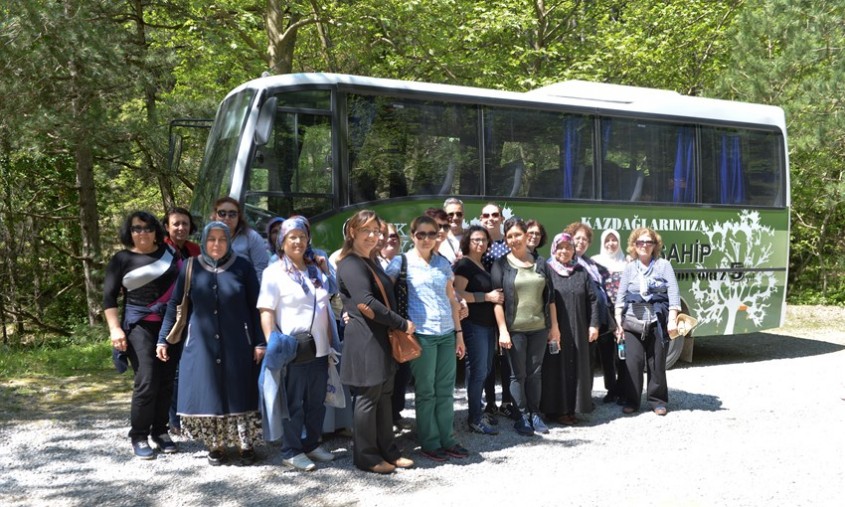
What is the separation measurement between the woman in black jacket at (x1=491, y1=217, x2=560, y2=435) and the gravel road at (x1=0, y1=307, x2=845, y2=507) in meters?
0.33

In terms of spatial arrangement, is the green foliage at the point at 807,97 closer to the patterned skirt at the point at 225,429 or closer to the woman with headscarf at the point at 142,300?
the patterned skirt at the point at 225,429

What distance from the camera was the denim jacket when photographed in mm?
6488

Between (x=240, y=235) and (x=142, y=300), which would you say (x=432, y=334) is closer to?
(x=240, y=235)

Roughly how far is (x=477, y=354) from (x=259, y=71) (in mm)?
12526

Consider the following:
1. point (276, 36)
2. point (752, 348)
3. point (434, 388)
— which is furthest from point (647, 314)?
point (276, 36)

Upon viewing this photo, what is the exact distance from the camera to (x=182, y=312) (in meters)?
5.45

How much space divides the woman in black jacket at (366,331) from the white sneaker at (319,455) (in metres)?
0.27

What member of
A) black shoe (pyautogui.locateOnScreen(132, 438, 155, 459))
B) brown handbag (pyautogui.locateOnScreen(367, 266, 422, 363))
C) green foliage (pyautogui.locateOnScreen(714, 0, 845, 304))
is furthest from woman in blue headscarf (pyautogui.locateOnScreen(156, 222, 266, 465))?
green foliage (pyautogui.locateOnScreen(714, 0, 845, 304))

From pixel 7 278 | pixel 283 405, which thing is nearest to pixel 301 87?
pixel 283 405

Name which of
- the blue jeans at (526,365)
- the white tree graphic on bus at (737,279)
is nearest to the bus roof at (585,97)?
the white tree graphic on bus at (737,279)

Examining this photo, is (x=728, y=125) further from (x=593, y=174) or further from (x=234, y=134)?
(x=234, y=134)

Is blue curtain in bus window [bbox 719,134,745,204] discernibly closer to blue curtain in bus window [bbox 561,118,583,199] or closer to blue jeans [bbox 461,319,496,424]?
blue curtain in bus window [bbox 561,118,583,199]

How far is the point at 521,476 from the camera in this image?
5.50 metres

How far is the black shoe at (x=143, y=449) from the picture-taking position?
18.9 ft
